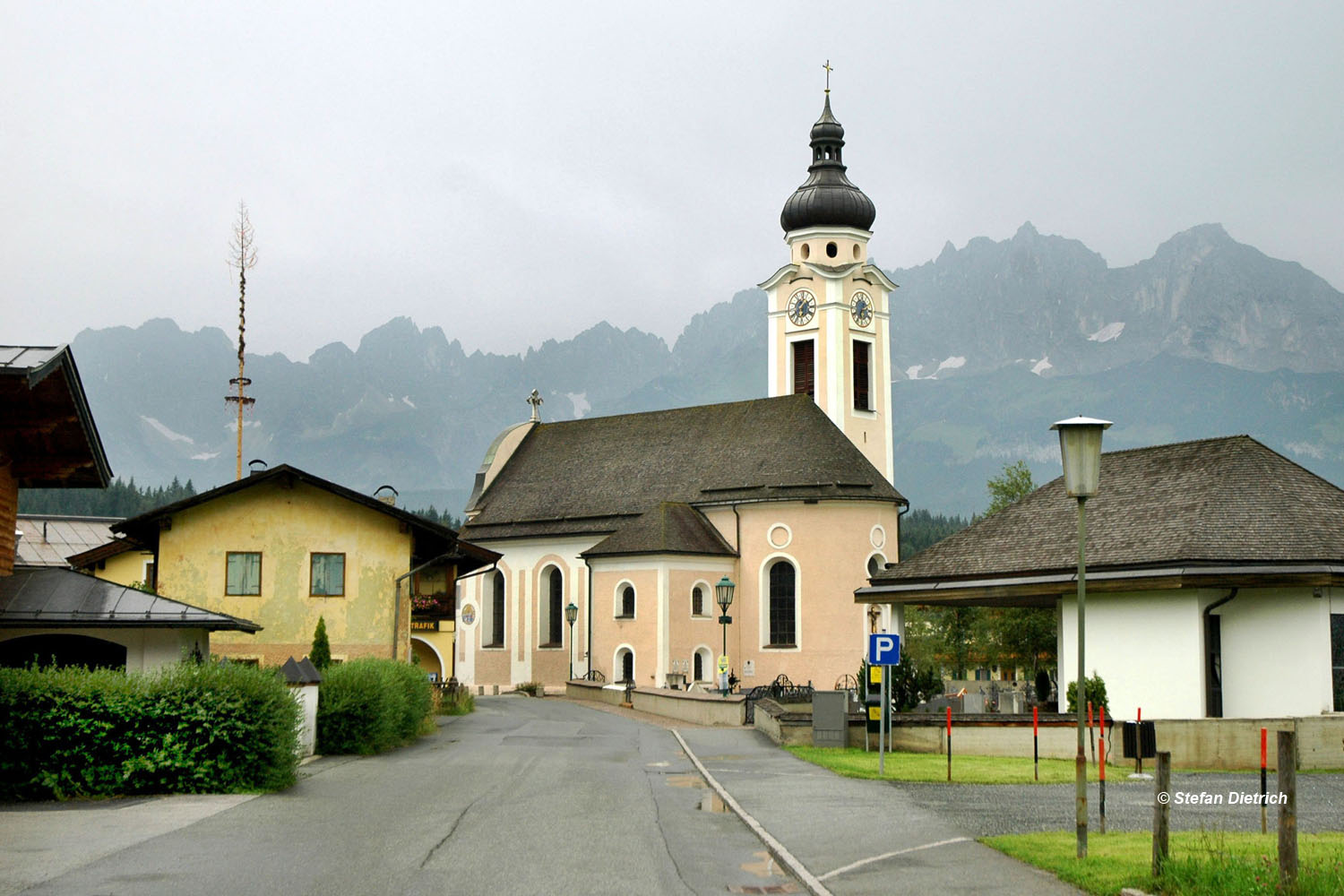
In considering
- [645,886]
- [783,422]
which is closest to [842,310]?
[783,422]

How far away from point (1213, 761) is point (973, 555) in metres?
7.99

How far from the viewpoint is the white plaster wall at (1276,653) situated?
81.3ft

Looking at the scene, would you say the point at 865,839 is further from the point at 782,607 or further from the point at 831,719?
the point at 782,607

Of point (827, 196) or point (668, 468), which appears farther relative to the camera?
point (827, 196)

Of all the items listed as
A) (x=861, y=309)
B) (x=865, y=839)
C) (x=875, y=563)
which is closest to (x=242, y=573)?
(x=865, y=839)

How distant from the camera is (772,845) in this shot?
13.5 metres

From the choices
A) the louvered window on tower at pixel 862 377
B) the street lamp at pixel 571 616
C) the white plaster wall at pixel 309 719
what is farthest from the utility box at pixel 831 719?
the louvered window on tower at pixel 862 377

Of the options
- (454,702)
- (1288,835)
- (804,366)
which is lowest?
(454,702)

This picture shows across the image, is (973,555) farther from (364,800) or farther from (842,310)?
(842,310)

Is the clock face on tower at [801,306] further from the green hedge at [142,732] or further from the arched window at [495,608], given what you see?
the green hedge at [142,732]

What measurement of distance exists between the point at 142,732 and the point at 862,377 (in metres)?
51.1

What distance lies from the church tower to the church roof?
5320mm

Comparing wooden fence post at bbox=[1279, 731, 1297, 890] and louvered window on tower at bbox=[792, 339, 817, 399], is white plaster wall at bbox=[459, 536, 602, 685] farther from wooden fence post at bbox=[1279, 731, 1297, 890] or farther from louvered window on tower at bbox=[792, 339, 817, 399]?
wooden fence post at bbox=[1279, 731, 1297, 890]

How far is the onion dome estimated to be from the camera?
66.0m
